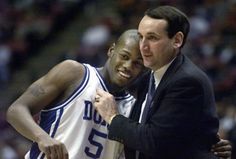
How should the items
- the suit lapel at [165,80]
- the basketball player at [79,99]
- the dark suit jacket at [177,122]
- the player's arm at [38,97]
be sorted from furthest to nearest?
1. the basketball player at [79,99]
2. the player's arm at [38,97]
3. the suit lapel at [165,80]
4. the dark suit jacket at [177,122]

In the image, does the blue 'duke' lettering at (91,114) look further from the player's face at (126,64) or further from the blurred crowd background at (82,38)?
the blurred crowd background at (82,38)

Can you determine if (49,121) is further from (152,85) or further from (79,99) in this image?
(152,85)

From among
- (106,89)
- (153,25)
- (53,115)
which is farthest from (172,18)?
(53,115)

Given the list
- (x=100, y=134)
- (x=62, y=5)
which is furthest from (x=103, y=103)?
(x=62, y=5)

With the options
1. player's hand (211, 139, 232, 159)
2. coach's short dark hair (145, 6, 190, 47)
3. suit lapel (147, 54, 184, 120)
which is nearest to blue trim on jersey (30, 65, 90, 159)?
suit lapel (147, 54, 184, 120)

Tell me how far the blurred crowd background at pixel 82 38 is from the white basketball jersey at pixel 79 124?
4124 mm

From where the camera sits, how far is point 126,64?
4336mm

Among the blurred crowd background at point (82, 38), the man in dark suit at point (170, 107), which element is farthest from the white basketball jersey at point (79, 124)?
the blurred crowd background at point (82, 38)

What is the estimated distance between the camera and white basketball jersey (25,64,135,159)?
14.2 ft

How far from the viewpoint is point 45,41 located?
44.7 feet

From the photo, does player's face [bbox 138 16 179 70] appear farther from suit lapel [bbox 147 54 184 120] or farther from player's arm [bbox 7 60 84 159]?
→ player's arm [bbox 7 60 84 159]

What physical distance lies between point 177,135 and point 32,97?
885mm

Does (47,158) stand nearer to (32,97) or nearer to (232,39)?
(32,97)

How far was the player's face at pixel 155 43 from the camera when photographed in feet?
13.0
